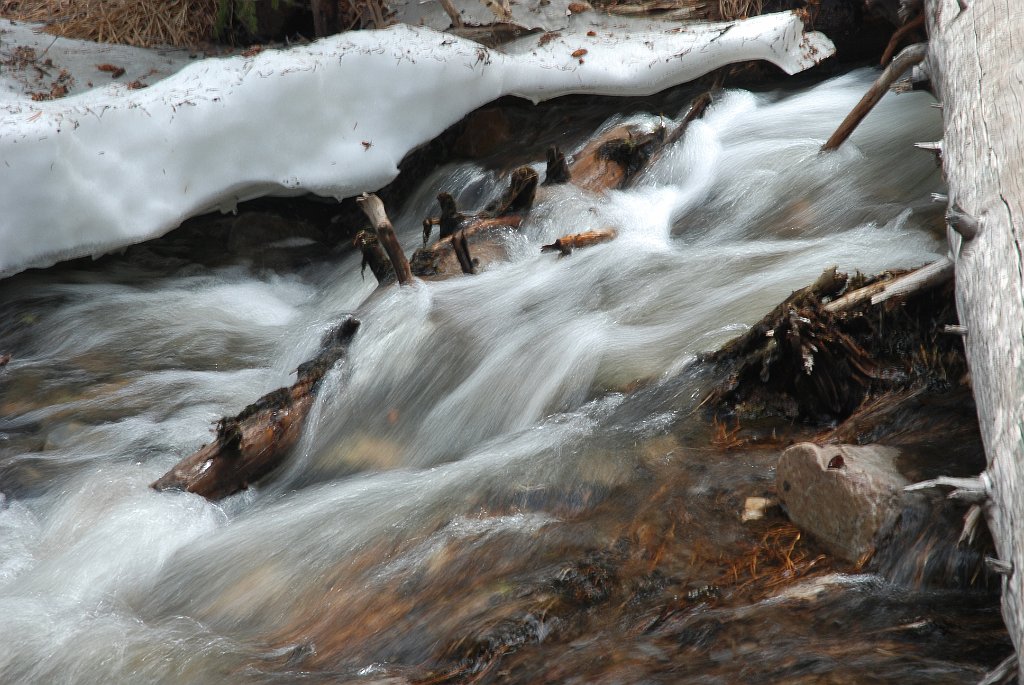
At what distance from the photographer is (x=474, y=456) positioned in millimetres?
3381

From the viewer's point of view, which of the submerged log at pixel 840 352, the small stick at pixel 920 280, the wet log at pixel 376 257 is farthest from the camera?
the wet log at pixel 376 257

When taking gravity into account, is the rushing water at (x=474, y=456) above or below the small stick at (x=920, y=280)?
below

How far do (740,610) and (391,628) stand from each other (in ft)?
3.09

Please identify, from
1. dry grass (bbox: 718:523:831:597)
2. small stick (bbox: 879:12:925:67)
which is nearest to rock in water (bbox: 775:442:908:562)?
dry grass (bbox: 718:523:831:597)

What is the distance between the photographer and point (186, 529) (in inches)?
133

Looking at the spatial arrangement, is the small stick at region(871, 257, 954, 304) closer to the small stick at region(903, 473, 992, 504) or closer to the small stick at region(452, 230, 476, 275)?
the small stick at region(903, 473, 992, 504)

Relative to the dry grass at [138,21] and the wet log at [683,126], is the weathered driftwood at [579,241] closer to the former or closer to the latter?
the wet log at [683,126]

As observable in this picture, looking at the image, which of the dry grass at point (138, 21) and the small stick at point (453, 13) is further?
the dry grass at point (138, 21)

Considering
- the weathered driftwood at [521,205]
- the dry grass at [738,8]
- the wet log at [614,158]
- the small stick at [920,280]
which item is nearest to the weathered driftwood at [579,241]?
the weathered driftwood at [521,205]

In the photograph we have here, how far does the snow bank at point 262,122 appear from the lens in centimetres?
498

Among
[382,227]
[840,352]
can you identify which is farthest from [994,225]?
[382,227]

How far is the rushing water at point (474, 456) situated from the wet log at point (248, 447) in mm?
80

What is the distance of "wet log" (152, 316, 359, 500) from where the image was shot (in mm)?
3586

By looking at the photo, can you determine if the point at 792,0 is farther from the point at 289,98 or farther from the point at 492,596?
the point at 492,596
